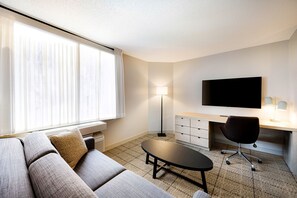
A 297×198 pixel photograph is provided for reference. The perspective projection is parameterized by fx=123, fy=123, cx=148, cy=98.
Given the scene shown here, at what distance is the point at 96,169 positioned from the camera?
1319mm

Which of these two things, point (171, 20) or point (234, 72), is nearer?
point (171, 20)

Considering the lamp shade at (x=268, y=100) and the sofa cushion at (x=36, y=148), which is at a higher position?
the lamp shade at (x=268, y=100)

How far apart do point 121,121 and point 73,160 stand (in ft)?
5.65

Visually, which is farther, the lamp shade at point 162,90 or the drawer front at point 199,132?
the lamp shade at point 162,90

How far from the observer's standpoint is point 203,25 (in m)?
1.86

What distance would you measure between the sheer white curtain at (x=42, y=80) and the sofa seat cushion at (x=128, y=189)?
1466mm

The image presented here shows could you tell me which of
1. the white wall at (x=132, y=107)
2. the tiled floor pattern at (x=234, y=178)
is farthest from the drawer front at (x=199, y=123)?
the white wall at (x=132, y=107)

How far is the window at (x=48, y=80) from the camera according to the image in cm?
155

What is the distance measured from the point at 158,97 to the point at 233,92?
1965 mm

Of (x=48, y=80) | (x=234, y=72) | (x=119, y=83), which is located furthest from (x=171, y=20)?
(x=234, y=72)

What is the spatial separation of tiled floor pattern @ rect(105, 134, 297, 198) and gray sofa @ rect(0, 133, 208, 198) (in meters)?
0.75

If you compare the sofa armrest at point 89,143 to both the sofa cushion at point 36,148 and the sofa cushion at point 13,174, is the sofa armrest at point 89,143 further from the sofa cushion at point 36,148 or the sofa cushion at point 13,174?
the sofa cushion at point 13,174

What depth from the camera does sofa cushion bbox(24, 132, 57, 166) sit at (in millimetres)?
965

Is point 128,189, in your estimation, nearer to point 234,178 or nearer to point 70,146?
point 70,146
